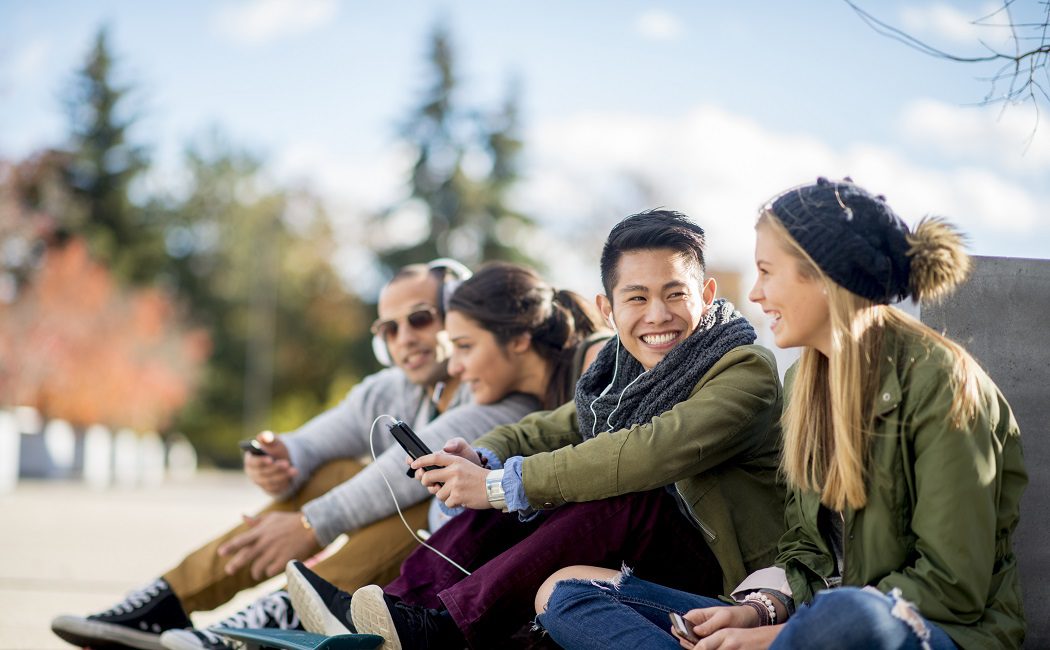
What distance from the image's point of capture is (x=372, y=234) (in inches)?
1572

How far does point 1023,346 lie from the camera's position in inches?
141

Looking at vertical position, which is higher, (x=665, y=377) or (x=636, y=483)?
(x=665, y=377)

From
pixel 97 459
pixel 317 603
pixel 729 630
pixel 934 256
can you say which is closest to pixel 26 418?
pixel 97 459

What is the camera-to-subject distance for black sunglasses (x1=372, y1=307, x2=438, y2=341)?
5297 mm

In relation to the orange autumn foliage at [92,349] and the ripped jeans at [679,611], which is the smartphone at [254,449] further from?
the orange autumn foliage at [92,349]

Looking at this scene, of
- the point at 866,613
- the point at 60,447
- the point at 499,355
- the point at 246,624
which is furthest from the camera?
the point at 60,447

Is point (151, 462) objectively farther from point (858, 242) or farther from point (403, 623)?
point (858, 242)

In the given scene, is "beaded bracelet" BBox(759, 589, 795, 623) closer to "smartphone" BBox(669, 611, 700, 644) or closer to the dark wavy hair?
"smartphone" BBox(669, 611, 700, 644)

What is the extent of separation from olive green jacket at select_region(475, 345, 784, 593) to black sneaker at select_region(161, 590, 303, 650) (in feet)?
4.49

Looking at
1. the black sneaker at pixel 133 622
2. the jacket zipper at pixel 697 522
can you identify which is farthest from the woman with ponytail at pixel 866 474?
the black sneaker at pixel 133 622

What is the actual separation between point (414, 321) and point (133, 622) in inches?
72.8

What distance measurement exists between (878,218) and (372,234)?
37849 millimetres

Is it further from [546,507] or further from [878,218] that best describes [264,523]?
[878,218]

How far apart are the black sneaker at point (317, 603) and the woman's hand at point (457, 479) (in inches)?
24.3
